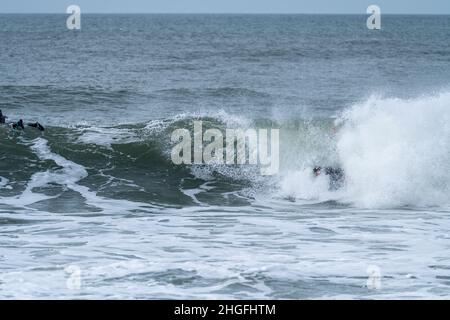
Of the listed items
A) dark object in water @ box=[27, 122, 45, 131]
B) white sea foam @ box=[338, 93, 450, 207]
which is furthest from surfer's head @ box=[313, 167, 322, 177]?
dark object in water @ box=[27, 122, 45, 131]

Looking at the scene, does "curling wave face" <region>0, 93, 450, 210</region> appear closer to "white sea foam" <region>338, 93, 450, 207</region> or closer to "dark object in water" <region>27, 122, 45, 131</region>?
"white sea foam" <region>338, 93, 450, 207</region>

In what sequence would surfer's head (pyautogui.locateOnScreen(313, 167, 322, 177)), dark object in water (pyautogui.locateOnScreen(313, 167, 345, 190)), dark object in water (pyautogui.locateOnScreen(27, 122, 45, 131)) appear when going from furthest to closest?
1. dark object in water (pyautogui.locateOnScreen(27, 122, 45, 131))
2. surfer's head (pyautogui.locateOnScreen(313, 167, 322, 177))
3. dark object in water (pyautogui.locateOnScreen(313, 167, 345, 190))

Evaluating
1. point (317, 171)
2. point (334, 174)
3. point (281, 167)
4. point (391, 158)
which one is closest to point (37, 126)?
point (281, 167)

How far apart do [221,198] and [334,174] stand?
2377 mm

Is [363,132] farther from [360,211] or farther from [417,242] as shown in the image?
[417,242]

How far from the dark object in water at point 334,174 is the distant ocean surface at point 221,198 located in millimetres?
159

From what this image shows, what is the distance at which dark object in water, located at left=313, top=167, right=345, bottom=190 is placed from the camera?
54.9 feet

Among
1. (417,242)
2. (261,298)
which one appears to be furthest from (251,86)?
(261,298)

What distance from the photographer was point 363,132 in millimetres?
18641

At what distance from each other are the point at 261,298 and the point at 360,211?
5759mm

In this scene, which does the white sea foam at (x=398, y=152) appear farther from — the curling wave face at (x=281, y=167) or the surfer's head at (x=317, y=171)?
the surfer's head at (x=317, y=171)

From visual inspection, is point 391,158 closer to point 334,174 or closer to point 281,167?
point 334,174

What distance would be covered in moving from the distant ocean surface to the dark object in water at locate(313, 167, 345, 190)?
0.52 ft

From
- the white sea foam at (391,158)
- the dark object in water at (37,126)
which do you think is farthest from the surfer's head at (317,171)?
the dark object in water at (37,126)
